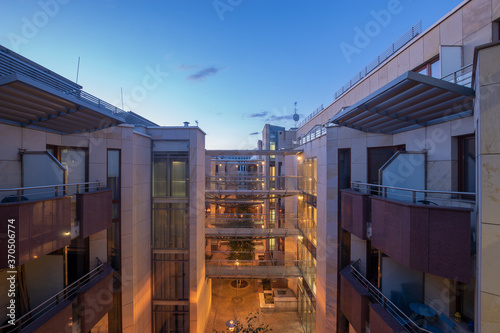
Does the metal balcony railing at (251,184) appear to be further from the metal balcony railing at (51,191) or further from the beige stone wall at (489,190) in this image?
the beige stone wall at (489,190)

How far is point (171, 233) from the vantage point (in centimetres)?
1255

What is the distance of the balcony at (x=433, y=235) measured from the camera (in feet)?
16.4

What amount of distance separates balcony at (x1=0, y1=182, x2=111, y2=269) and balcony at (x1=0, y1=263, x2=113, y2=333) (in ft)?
4.96

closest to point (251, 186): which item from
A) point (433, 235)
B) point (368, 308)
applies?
point (368, 308)

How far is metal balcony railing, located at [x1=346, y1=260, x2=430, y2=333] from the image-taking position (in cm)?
675

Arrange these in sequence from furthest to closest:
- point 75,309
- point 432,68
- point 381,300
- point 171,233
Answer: point 171,233, point 432,68, point 381,300, point 75,309

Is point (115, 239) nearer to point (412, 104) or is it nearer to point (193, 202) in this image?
point (193, 202)

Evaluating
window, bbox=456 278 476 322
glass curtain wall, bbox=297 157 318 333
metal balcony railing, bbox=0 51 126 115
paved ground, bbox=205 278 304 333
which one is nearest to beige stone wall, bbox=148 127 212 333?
paved ground, bbox=205 278 304 333

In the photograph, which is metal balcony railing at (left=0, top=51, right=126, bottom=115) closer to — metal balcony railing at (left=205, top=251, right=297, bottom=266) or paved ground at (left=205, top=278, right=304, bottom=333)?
metal balcony railing at (left=205, top=251, right=297, bottom=266)

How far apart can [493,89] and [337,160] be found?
6577 mm

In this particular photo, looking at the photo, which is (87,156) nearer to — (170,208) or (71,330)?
(170,208)

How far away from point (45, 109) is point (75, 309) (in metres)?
6.84

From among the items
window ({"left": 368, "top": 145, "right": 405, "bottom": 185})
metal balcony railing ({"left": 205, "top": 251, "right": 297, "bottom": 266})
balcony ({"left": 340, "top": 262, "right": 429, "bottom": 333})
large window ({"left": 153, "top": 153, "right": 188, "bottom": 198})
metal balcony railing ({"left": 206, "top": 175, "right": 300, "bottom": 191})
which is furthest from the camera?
metal balcony railing ({"left": 205, "top": 251, "right": 297, "bottom": 266})

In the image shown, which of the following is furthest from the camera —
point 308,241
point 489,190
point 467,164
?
point 308,241
